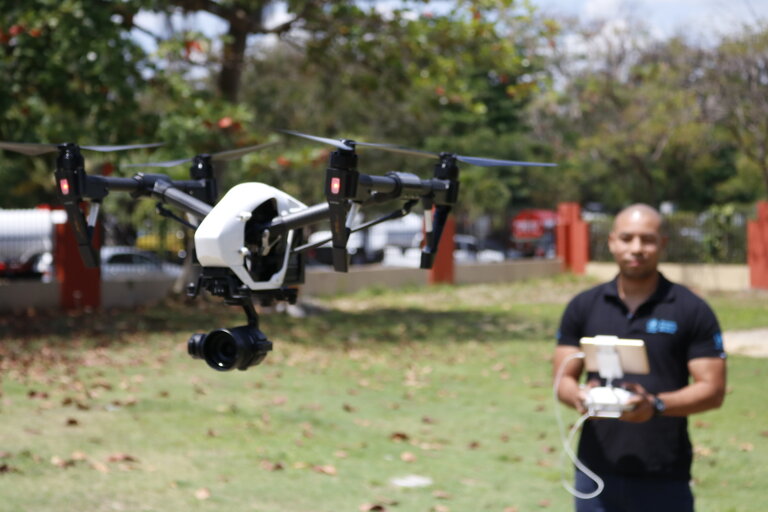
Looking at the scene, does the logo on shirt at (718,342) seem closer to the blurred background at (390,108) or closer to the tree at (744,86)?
the blurred background at (390,108)

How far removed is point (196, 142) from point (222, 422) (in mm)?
6566

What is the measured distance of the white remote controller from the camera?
3205 mm

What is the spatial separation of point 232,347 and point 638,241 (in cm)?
207

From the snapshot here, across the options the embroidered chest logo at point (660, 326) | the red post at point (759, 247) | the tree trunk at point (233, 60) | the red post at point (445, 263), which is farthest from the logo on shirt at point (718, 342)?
the red post at point (759, 247)

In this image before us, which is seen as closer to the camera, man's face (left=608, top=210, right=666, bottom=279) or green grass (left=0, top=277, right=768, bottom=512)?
man's face (left=608, top=210, right=666, bottom=279)

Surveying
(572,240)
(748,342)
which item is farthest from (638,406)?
(572,240)

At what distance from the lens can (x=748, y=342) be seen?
50.2ft

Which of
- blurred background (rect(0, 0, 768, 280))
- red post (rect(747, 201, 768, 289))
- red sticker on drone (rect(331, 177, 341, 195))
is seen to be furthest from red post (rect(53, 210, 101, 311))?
red sticker on drone (rect(331, 177, 341, 195))

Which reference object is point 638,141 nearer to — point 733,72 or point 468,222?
point 733,72

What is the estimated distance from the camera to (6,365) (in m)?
11.7

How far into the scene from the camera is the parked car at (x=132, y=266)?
781 inches

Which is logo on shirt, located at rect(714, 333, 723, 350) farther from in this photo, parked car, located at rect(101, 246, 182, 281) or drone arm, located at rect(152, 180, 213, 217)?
parked car, located at rect(101, 246, 182, 281)

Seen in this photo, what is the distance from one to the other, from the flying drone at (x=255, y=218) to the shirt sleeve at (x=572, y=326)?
5.65 ft

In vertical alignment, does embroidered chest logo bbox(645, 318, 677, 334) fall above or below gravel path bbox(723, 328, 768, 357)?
above
